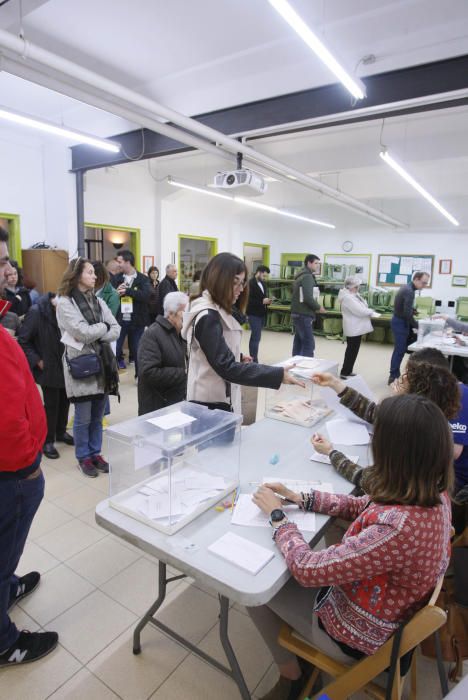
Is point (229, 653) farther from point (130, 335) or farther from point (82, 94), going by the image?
point (130, 335)

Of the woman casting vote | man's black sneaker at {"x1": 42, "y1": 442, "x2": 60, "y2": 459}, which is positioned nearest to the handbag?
man's black sneaker at {"x1": 42, "y1": 442, "x2": 60, "y2": 459}

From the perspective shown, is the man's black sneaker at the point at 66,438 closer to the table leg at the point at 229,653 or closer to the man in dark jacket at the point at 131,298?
the man in dark jacket at the point at 131,298

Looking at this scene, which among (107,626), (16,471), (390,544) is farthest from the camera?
(107,626)

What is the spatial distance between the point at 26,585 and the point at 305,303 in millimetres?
4927

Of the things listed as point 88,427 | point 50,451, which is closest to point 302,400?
point 88,427

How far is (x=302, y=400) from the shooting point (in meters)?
2.53

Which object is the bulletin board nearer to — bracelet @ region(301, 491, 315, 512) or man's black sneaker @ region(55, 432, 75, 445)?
man's black sneaker @ region(55, 432, 75, 445)

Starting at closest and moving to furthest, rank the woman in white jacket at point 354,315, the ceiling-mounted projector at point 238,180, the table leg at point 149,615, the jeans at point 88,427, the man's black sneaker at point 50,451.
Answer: the table leg at point 149,615
the jeans at point 88,427
the man's black sneaker at point 50,451
the ceiling-mounted projector at point 238,180
the woman in white jacket at point 354,315

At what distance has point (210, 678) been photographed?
5.48 feet

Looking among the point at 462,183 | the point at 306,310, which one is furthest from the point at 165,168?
the point at 462,183

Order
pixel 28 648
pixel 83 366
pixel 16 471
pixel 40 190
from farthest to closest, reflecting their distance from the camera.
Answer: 1. pixel 40 190
2. pixel 83 366
3. pixel 28 648
4. pixel 16 471

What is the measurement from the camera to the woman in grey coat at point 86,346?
2.99m

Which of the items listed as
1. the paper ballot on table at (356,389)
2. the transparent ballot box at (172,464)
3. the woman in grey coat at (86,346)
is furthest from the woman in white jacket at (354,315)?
the transparent ballot box at (172,464)

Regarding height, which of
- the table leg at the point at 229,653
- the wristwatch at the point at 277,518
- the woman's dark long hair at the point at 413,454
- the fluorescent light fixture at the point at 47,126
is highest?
the fluorescent light fixture at the point at 47,126
